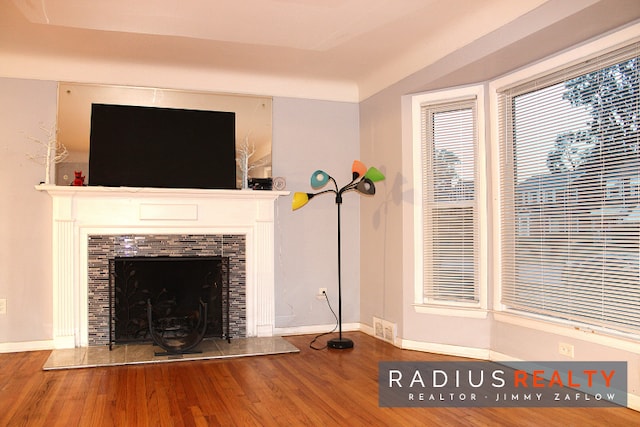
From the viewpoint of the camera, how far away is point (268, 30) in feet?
12.2

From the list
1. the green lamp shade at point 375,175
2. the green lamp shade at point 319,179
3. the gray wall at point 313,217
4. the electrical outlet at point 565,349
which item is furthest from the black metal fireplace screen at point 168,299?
the electrical outlet at point 565,349

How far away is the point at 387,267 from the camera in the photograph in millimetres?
4844

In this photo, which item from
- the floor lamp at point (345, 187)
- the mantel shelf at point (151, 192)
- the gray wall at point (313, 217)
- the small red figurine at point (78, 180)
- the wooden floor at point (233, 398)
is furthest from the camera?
the gray wall at point (313, 217)

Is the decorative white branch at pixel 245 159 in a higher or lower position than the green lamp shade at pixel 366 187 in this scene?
higher

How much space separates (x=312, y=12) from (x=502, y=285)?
95.4 inches

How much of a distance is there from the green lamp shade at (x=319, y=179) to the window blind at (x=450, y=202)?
91 cm

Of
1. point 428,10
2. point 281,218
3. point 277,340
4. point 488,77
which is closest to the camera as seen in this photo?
point 428,10

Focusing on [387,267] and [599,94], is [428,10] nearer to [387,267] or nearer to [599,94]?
[599,94]

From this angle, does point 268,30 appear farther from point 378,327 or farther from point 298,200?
point 378,327

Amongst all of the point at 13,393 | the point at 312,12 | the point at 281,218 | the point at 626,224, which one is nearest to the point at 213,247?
the point at 281,218

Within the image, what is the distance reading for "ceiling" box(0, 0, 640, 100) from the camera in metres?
3.33

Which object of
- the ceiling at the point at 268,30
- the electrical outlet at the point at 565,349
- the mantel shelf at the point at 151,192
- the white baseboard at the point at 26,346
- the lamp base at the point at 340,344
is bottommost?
the lamp base at the point at 340,344

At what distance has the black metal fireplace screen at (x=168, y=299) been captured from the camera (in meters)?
4.47

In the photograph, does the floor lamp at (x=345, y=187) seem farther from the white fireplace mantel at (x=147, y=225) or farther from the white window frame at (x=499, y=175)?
the white window frame at (x=499, y=175)
